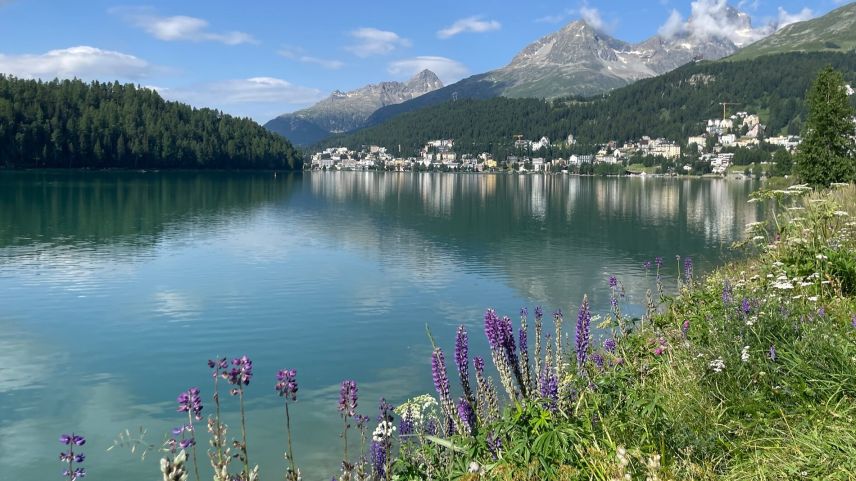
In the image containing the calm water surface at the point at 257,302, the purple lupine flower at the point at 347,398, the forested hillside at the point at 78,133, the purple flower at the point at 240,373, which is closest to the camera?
the purple flower at the point at 240,373

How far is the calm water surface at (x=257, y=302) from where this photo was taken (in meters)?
13.9

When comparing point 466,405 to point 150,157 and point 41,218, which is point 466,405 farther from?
point 150,157

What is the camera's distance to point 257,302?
25688 millimetres

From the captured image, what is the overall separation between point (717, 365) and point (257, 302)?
2166cm

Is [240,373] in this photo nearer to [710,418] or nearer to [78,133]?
[710,418]

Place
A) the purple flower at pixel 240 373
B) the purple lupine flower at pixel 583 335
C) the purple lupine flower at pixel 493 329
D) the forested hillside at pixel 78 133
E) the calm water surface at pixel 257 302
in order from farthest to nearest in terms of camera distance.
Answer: the forested hillside at pixel 78 133 → the calm water surface at pixel 257 302 → the purple lupine flower at pixel 583 335 → the purple lupine flower at pixel 493 329 → the purple flower at pixel 240 373

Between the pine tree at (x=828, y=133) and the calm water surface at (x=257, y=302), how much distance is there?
8730mm

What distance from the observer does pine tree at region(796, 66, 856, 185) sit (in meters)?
50.1

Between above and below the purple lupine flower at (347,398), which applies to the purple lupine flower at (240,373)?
above

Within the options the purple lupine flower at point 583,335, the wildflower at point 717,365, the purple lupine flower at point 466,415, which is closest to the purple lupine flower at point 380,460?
the purple lupine flower at point 466,415

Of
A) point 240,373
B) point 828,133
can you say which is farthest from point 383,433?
point 828,133

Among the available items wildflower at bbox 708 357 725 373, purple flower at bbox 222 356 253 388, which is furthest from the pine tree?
purple flower at bbox 222 356 253 388

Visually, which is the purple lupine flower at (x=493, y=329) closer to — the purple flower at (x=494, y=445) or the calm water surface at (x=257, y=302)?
the purple flower at (x=494, y=445)

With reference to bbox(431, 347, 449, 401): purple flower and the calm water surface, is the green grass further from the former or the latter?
the calm water surface
